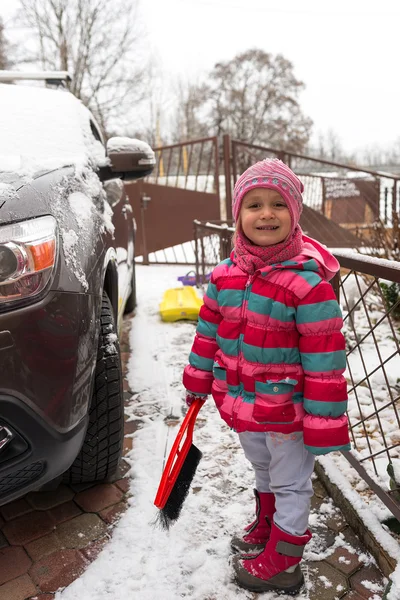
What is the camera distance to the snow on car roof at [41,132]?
1.77m

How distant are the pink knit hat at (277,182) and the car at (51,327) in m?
0.62

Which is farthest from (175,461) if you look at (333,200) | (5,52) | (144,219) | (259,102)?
(259,102)

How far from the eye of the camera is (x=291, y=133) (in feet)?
110

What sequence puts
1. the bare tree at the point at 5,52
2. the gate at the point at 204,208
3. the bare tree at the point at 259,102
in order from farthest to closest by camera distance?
the bare tree at the point at 259,102 < the bare tree at the point at 5,52 < the gate at the point at 204,208

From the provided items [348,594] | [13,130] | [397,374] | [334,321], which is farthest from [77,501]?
[397,374]

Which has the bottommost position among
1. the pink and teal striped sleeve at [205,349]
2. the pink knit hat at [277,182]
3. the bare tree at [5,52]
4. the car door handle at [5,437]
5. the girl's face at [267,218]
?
the car door handle at [5,437]

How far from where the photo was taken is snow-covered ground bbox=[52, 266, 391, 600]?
1.53 metres

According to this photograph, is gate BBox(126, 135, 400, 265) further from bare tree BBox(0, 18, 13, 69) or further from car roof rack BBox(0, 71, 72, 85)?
bare tree BBox(0, 18, 13, 69)

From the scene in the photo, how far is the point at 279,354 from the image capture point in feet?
4.64

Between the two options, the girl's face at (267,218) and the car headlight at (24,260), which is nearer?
the car headlight at (24,260)

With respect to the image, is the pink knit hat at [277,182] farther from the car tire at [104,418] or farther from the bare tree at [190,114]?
the bare tree at [190,114]

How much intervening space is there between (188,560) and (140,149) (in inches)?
77.0

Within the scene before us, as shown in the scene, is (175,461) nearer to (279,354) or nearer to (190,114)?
(279,354)

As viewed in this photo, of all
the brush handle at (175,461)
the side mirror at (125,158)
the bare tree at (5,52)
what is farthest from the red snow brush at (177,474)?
the bare tree at (5,52)
